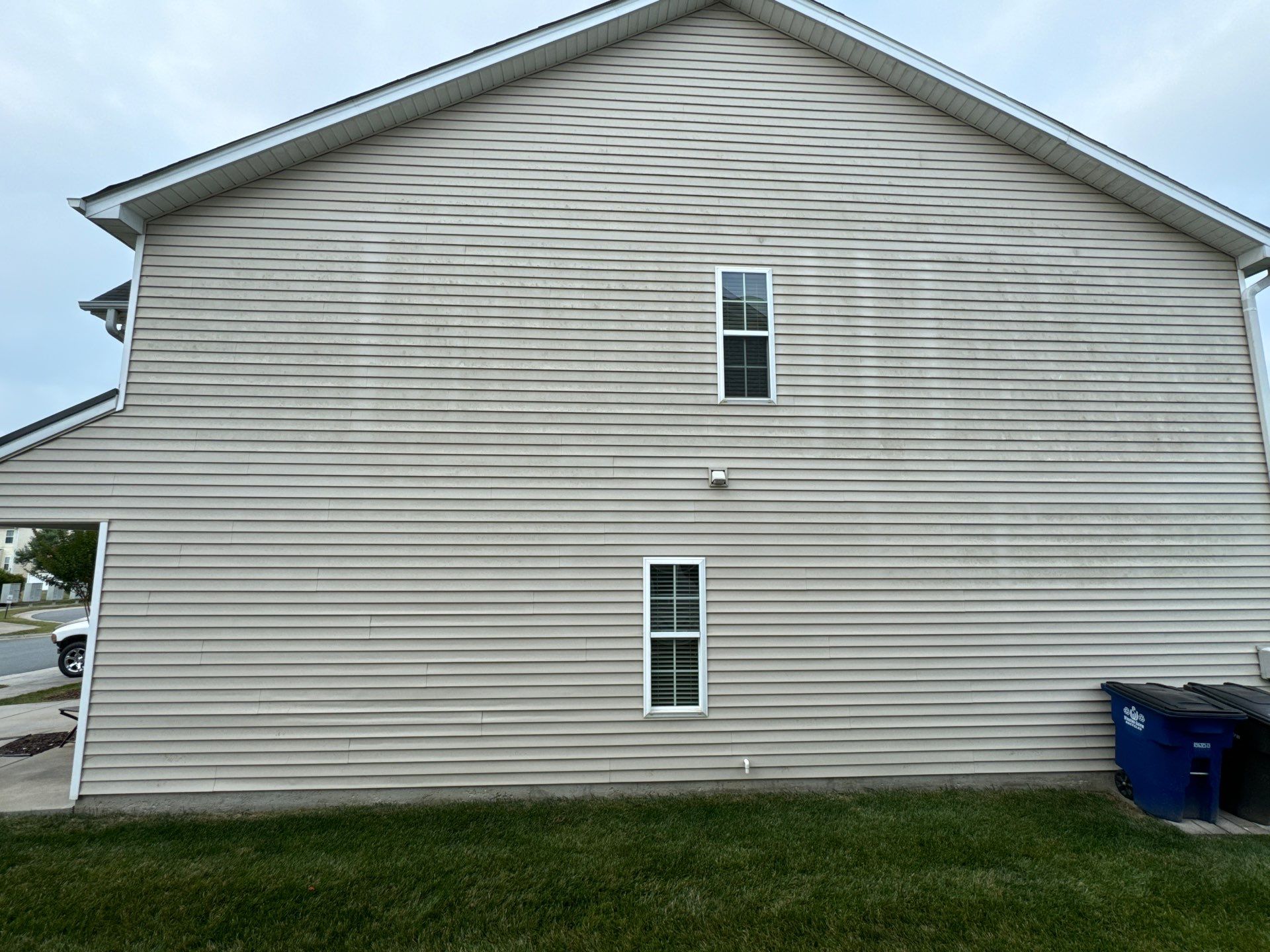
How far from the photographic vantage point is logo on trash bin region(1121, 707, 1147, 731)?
5542 millimetres

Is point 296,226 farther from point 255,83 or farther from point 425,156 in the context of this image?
point 255,83

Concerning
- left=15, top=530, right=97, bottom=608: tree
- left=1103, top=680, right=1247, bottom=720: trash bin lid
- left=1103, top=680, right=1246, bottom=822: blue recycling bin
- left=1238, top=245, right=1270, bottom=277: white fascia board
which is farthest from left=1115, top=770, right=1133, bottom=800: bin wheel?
left=15, top=530, right=97, bottom=608: tree

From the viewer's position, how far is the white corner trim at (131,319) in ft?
18.7

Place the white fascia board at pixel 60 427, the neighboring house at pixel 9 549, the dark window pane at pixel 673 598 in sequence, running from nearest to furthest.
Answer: the white fascia board at pixel 60 427 → the dark window pane at pixel 673 598 → the neighboring house at pixel 9 549

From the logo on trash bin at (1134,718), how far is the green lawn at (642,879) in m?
0.72

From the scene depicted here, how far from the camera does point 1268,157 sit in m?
13.2

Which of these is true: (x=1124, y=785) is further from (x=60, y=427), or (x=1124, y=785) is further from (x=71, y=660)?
(x=71, y=660)

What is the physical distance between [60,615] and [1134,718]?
147ft

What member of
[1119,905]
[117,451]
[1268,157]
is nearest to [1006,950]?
[1119,905]

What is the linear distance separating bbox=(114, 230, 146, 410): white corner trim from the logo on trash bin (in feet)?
30.9

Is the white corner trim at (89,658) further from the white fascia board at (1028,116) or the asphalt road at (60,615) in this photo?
the asphalt road at (60,615)

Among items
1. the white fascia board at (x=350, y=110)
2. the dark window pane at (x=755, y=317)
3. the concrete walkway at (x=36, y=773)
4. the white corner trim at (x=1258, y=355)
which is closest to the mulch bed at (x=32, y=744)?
the concrete walkway at (x=36, y=773)

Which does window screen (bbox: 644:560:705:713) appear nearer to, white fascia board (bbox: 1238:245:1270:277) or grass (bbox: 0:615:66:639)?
white fascia board (bbox: 1238:245:1270:277)

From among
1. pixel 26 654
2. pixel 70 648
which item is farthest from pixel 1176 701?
pixel 26 654
